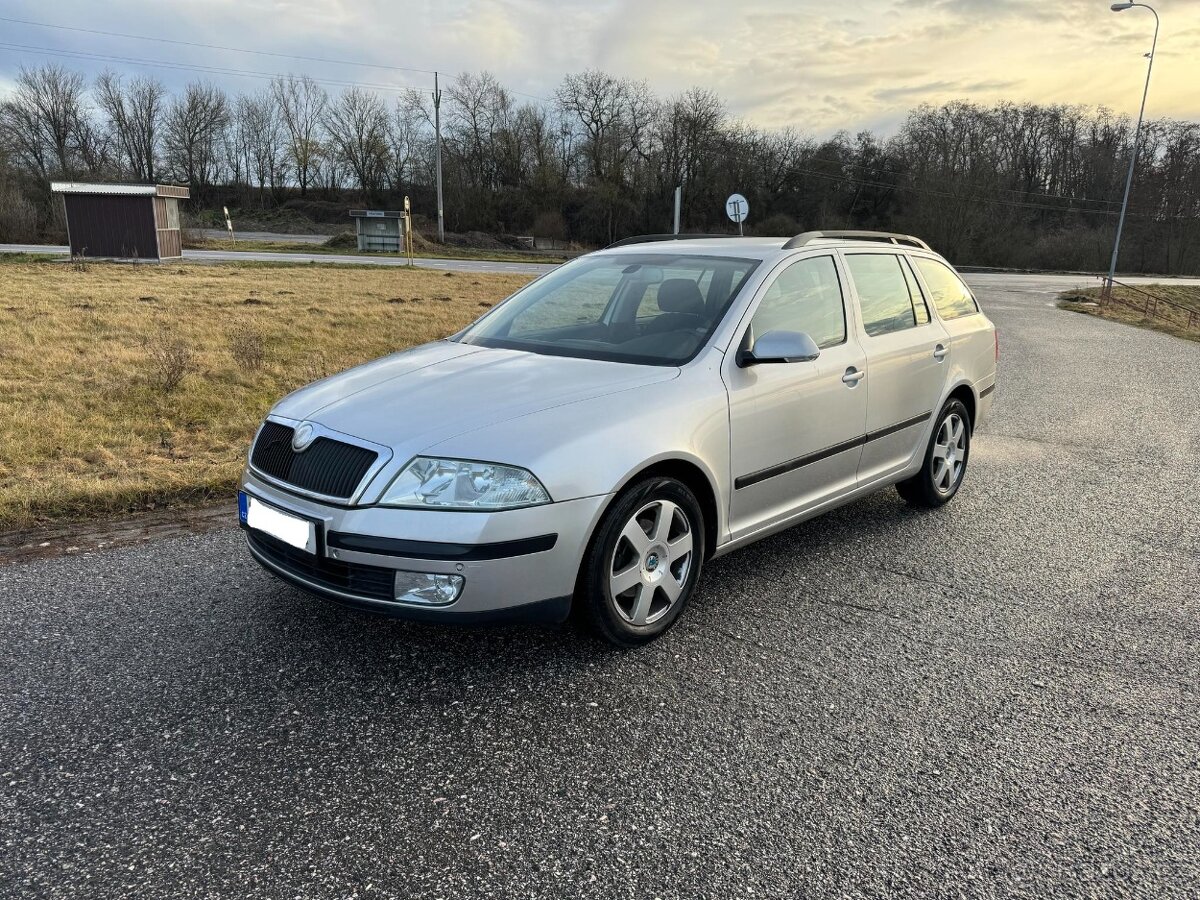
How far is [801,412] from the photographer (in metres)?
3.80

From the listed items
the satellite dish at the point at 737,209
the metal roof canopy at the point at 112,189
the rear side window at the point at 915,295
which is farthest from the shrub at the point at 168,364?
the metal roof canopy at the point at 112,189

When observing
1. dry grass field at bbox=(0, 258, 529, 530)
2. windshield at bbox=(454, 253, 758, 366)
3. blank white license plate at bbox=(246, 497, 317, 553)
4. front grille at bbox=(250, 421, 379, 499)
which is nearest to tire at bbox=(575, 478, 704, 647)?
windshield at bbox=(454, 253, 758, 366)

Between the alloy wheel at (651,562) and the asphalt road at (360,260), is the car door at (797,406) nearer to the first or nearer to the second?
the alloy wheel at (651,562)

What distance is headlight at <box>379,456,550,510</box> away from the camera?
2803 mm

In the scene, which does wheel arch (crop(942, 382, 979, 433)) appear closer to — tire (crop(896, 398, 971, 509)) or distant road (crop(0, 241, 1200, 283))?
tire (crop(896, 398, 971, 509))

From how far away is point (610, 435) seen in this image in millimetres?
3012

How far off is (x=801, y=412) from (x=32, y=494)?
4.49 metres

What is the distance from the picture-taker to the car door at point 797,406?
357 centimetres

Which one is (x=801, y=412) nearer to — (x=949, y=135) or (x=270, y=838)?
(x=270, y=838)

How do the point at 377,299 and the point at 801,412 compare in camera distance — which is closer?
the point at 801,412

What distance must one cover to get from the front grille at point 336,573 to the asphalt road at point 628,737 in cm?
39

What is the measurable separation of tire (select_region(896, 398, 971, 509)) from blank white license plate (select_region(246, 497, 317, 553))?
3.54 m

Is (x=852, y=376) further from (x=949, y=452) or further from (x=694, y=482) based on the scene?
(x=949, y=452)

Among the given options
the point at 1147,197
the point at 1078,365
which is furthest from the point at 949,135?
the point at 1078,365
